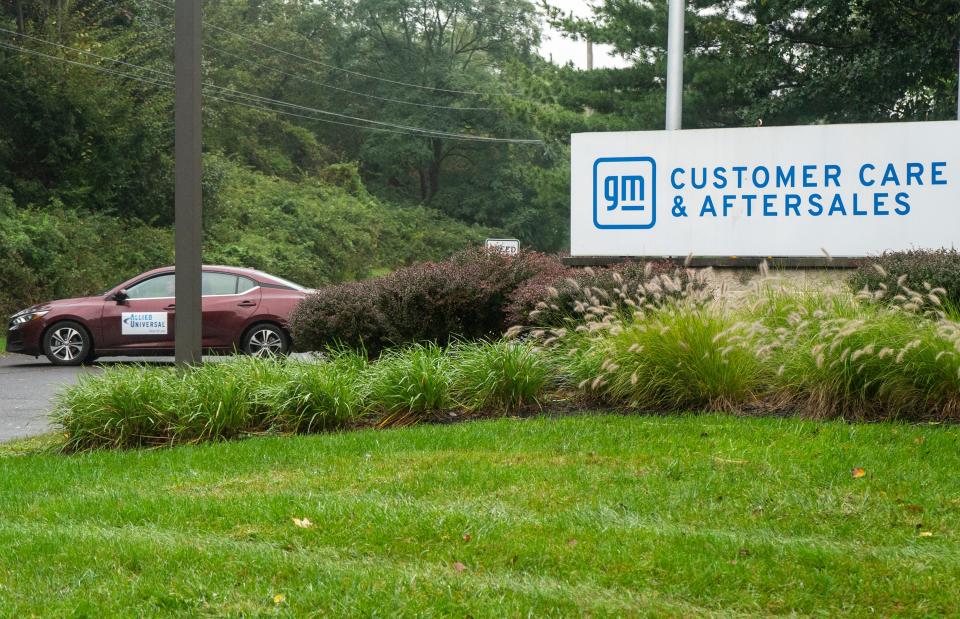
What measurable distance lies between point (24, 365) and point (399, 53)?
42.5 metres

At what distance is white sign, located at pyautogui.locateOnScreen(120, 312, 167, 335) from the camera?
51.7 feet

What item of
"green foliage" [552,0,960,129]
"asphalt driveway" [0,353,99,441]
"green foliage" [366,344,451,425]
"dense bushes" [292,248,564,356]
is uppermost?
"green foliage" [552,0,960,129]

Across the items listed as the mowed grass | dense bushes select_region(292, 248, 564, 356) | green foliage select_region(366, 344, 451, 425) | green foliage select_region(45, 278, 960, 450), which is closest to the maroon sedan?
dense bushes select_region(292, 248, 564, 356)

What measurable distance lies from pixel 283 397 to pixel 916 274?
19.1 ft

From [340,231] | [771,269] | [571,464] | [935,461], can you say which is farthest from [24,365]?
[340,231]

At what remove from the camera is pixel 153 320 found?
51.7 feet

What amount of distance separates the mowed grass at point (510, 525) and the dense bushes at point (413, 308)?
158 inches

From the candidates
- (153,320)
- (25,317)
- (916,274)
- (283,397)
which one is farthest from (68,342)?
(916,274)

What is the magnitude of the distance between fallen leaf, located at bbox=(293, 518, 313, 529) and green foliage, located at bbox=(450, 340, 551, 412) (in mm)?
3358

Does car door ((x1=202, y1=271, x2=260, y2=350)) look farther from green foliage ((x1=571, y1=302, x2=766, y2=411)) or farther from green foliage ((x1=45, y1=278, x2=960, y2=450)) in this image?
green foliage ((x1=571, y1=302, x2=766, y2=411))

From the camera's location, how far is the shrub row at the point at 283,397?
819 cm

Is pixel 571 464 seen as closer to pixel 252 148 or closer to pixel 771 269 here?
pixel 771 269

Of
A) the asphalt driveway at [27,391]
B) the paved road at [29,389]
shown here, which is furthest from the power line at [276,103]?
the paved road at [29,389]

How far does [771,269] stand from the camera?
11992mm
